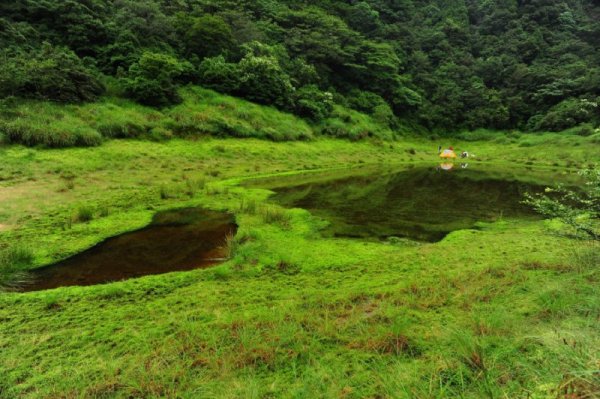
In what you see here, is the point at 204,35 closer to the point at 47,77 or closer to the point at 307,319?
the point at 47,77

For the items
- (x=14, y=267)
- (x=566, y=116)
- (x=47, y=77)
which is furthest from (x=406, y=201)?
(x=566, y=116)

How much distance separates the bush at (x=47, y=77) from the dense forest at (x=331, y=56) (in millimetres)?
53

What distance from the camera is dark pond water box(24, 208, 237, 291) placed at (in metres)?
5.57

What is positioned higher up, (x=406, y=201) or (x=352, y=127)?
(x=352, y=127)

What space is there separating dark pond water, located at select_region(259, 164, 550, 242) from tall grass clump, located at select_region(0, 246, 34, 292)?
5.99m

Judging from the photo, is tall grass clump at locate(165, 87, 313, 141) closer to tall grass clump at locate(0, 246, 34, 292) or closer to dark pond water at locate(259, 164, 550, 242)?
dark pond water at locate(259, 164, 550, 242)

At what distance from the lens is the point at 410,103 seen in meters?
40.4

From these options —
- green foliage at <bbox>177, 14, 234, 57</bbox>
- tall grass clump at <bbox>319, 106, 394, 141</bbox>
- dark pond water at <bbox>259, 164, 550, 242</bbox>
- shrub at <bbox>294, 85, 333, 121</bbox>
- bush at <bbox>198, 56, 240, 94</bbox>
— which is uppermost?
green foliage at <bbox>177, 14, 234, 57</bbox>

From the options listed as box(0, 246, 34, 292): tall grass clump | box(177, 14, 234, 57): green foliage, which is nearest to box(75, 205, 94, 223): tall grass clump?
box(0, 246, 34, 292): tall grass clump

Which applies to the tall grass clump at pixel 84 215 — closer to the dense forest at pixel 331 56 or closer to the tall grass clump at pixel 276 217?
the tall grass clump at pixel 276 217

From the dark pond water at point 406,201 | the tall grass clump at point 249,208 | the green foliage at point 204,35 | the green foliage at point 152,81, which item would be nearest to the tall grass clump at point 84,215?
the tall grass clump at point 249,208

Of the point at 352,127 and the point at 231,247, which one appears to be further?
the point at 352,127

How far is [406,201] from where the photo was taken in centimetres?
1230

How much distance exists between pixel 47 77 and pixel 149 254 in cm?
1428
